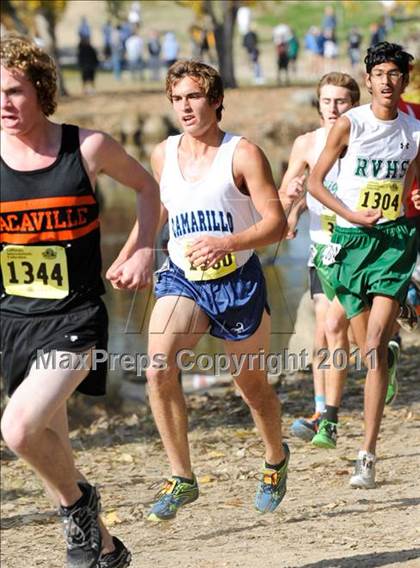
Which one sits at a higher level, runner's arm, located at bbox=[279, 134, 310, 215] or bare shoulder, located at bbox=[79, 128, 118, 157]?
bare shoulder, located at bbox=[79, 128, 118, 157]

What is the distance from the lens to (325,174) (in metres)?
7.30

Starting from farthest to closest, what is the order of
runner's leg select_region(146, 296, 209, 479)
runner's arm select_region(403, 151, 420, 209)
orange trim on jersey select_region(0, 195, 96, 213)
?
runner's arm select_region(403, 151, 420, 209) < runner's leg select_region(146, 296, 209, 479) < orange trim on jersey select_region(0, 195, 96, 213)

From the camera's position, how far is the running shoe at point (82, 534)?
18.4 ft

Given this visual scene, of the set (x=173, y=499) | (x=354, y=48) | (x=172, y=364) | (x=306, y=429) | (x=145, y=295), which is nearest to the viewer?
(x=172, y=364)

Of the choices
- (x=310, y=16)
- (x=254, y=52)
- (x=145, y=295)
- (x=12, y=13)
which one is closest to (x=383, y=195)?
(x=145, y=295)

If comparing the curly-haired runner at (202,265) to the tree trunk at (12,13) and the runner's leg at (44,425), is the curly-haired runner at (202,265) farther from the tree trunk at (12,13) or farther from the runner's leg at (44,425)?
the tree trunk at (12,13)

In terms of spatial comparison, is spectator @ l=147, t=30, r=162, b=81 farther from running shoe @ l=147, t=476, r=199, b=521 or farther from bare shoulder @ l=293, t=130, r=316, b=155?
running shoe @ l=147, t=476, r=199, b=521

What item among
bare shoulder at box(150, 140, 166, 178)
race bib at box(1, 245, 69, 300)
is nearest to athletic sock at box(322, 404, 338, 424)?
bare shoulder at box(150, 140, 166, 178)

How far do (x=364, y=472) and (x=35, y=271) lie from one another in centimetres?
250

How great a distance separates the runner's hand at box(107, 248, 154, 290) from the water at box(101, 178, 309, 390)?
2779mm

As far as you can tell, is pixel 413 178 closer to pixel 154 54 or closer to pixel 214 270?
pixel 214 270

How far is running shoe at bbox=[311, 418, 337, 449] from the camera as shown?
8.27m

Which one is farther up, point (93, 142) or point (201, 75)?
point (201, 75)

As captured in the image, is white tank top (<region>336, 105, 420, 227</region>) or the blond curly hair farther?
white tank top (<region>336, 105, 420, 227</region>)
